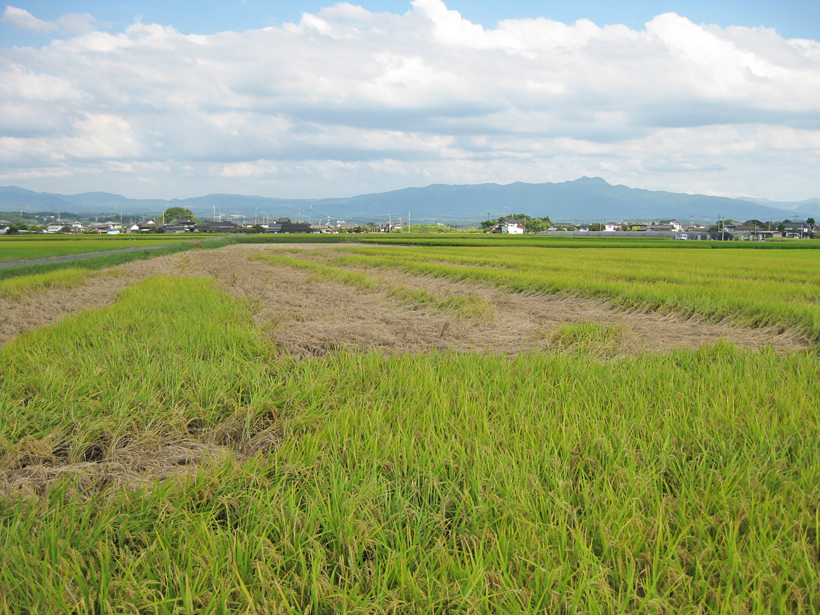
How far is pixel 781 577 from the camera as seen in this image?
1360 millimetres

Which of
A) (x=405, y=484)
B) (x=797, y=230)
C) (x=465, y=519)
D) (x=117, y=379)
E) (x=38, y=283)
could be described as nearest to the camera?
→ (x=465, y=519)

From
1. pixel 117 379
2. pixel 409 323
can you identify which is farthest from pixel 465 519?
pixel 409 323

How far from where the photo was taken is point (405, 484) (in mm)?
1898

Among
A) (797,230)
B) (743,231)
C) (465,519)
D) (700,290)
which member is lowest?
(465,519)

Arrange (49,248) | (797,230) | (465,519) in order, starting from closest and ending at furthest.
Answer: (465,519), (49,248), (797,230)

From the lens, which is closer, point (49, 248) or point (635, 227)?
point (49, 248)

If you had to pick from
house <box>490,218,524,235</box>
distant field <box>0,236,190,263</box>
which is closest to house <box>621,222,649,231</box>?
house <box>490,218,524,235</box>

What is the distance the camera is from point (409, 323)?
5926 mm

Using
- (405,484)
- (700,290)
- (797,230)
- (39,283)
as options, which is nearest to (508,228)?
(797,230)

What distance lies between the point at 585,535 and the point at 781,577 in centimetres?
53

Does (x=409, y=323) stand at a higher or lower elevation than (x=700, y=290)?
lower

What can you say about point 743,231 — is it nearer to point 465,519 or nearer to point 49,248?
point 49,248

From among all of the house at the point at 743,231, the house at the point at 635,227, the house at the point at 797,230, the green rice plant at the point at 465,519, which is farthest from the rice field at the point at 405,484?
the house at the point at 635,227

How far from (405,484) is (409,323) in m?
4.06
